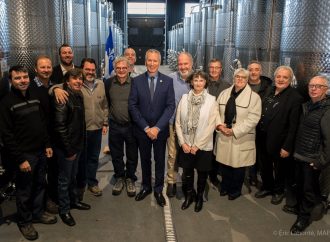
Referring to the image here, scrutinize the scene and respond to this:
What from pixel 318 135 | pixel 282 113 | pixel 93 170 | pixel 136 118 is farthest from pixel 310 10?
pixel 93 170

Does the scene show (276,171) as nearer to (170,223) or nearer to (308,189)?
(308,189)

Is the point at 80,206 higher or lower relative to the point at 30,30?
lower

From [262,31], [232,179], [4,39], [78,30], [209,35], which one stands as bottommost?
[232,179]

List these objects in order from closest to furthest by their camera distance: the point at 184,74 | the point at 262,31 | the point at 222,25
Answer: the point at 184,74, the point at 262,31, the point at 222,25

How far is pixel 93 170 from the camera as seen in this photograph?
401 cm

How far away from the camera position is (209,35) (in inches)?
359

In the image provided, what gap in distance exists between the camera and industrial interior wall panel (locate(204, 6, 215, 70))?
853cm

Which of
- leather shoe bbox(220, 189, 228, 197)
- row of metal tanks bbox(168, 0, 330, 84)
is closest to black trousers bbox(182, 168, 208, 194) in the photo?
leather shoe bbox(220, 189, 228, 197)

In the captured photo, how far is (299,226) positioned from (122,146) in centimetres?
217

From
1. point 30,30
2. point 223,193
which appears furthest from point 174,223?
point 30,30

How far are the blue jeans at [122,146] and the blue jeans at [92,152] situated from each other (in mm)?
167

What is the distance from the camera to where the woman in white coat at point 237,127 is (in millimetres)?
3594

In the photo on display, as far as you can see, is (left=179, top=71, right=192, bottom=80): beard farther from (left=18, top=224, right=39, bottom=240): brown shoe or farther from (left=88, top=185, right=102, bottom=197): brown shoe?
(left=18, top=224, right=39, bottom=240): brown shoe

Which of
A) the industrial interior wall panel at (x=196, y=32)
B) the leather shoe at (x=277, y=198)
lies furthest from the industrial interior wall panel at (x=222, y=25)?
the leather shoe at (x=277, y=198)
